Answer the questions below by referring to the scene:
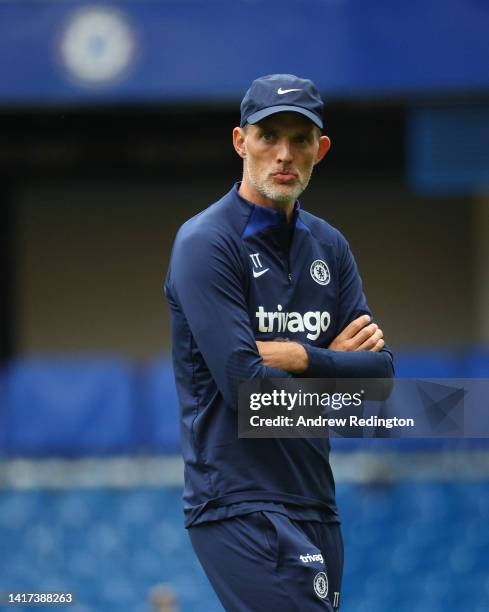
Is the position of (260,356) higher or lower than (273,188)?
lower

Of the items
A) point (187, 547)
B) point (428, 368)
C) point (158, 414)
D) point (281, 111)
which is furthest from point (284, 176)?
point (428, 368)

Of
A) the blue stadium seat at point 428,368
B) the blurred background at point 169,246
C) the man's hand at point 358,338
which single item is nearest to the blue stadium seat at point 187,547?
the blurred background at point 169,246

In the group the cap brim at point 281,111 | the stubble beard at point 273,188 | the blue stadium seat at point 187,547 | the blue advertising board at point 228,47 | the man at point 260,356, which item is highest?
the blue advertising board at point 228,47

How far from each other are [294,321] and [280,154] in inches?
17.2

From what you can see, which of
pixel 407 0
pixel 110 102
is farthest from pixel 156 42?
pixel 407 0

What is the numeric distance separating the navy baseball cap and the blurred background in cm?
201

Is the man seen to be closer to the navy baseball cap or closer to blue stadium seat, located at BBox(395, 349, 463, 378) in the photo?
the navy baseball cap

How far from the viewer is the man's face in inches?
134

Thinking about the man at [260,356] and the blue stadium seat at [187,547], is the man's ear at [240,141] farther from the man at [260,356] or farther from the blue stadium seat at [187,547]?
the blue stadium seat at [187,547]

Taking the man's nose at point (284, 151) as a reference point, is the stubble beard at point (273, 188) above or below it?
below

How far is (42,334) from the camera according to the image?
13.3m

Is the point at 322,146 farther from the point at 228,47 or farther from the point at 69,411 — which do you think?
the point at 228,47

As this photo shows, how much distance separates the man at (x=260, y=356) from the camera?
328 centimetres

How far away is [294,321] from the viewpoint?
348cm
